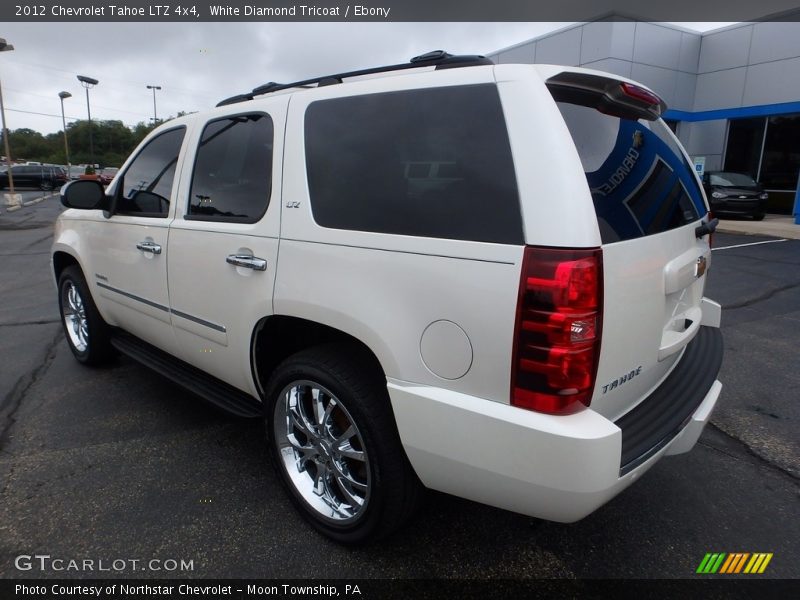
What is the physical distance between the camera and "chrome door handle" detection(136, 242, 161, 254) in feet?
10.3

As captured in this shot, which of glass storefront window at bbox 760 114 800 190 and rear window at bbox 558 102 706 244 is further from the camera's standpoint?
glass storefront window at bbox 760 114 800 190

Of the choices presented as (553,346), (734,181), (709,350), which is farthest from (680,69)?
(553,346)

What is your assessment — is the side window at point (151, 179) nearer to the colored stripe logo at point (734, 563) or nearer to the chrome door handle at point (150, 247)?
the chrome door handle at point (150, 247)

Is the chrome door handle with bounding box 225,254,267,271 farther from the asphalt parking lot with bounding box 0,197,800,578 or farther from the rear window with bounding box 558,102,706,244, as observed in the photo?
the rear window with bounding box 558,102,706,244

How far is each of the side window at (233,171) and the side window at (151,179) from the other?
0.32 m

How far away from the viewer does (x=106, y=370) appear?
442cm

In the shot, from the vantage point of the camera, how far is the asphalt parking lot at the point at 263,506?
229cm

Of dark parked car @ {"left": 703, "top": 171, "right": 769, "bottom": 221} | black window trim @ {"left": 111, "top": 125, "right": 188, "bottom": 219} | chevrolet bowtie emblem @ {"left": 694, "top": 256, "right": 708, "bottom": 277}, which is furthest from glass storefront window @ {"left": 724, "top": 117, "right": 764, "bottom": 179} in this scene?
black window trim @ {"left": 111, "top": 125, "right": 188, "bottom": 219}

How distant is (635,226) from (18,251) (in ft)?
42.9

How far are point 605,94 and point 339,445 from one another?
1.77 m

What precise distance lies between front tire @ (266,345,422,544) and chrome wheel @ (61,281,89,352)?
8.61 feet

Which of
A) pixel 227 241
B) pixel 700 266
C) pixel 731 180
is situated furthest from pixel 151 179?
pixel 731 180

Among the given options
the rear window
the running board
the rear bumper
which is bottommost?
the running board

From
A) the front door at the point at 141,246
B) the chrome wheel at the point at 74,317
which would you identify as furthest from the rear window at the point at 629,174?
the chrome wheel at the point at 74,317
